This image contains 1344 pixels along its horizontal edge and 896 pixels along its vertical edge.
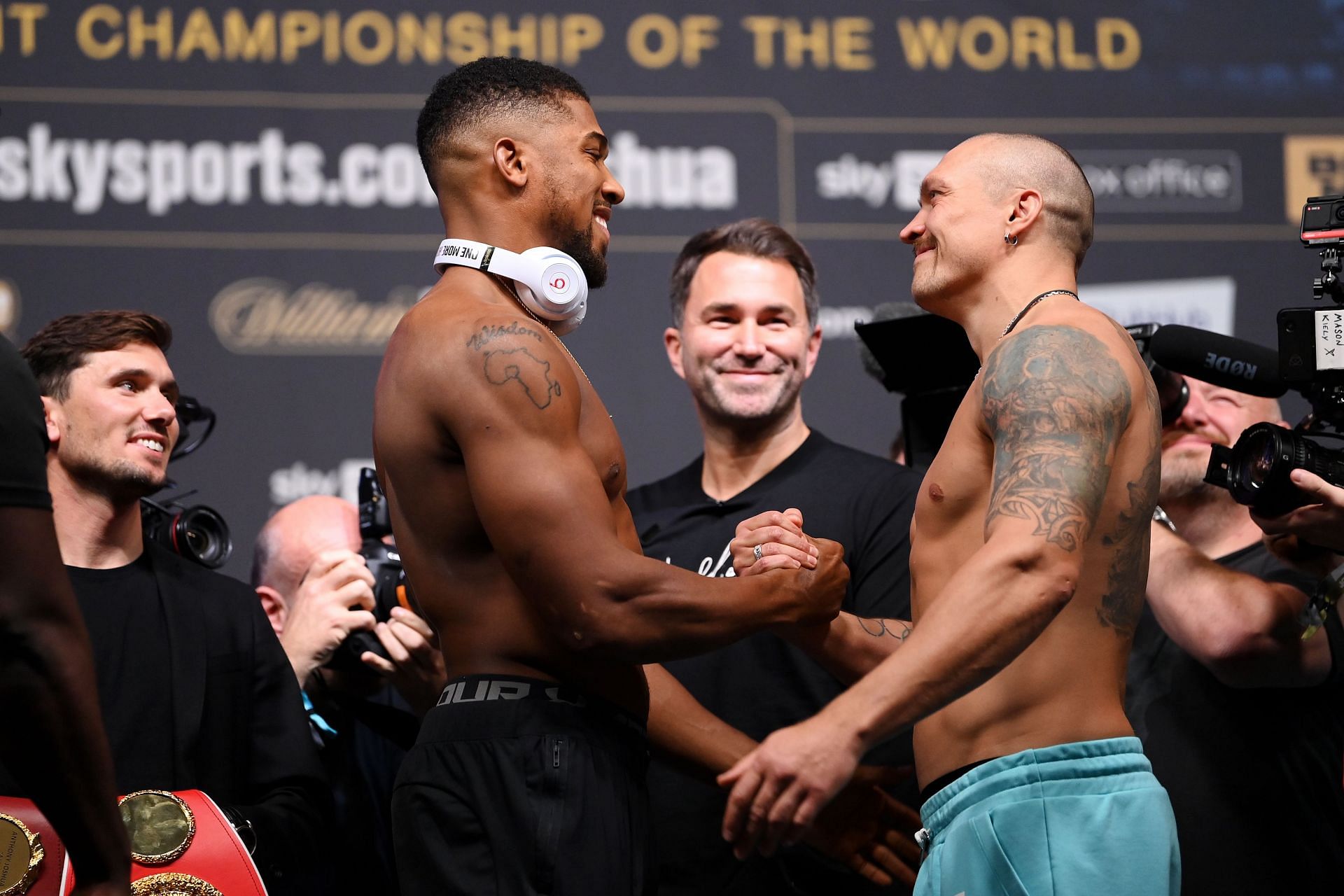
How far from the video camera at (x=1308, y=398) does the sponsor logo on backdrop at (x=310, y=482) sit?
215 centimetres

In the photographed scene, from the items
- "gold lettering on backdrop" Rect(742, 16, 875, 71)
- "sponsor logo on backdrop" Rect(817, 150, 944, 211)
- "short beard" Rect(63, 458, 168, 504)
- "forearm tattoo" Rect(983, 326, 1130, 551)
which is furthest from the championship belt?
"gold lettering on backdrop" Rect(742, 16, 875, 71)

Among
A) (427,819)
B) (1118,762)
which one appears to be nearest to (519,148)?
(427,819)

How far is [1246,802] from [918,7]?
94.3 inches

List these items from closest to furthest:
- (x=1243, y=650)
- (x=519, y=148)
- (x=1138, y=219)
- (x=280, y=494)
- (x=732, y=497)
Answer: (x=519, y=148) → (x=1243, y=650) → (x=732, y=497) → (x=280, y=494) → (x=1138, y=219)

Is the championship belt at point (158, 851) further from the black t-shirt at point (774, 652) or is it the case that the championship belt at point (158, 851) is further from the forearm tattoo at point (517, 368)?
the forearm tattoo at point (517, 368)

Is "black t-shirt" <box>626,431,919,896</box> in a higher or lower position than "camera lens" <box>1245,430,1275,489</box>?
lower

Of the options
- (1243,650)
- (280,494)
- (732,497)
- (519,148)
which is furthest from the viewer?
(280,494)

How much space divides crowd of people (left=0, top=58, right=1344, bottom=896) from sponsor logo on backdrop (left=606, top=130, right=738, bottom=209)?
81 centimetres

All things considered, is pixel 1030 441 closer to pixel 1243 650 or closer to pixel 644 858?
pixel 644 858

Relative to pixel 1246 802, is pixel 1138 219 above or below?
above

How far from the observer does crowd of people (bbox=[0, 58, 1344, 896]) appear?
178cm

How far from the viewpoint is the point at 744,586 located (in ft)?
6.35

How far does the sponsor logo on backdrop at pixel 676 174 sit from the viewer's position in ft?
13.0

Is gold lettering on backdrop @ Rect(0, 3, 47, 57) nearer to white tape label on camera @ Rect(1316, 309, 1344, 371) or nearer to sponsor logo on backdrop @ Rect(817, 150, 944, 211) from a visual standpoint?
sponsor logo on backdrop @ Rect(817, 150, 944, 211)
